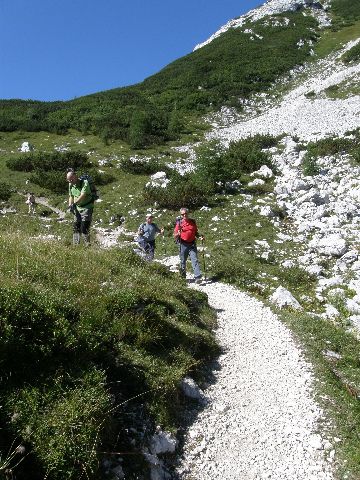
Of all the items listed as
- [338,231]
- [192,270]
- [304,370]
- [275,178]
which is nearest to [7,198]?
[192,270]

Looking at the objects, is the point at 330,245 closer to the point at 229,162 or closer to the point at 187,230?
the point at 187,230

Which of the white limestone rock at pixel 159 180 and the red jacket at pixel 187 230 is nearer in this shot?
the red jacket at pixel 187 230

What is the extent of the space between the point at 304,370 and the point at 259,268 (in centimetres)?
669

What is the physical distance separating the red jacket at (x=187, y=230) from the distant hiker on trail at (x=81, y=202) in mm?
3273

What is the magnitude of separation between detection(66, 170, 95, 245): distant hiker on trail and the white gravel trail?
5481mm

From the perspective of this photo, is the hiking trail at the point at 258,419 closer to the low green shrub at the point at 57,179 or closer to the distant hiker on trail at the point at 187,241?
the distant hiker on trail at the point at 187,241

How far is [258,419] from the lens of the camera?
721cm

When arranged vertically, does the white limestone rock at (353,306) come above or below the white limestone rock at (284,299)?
below

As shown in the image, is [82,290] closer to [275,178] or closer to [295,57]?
[275,178]

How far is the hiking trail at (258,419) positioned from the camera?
20.2 feet

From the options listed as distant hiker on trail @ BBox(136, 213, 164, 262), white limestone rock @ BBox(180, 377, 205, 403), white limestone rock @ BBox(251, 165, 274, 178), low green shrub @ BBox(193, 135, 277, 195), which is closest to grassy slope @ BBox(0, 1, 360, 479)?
white limestone rock @ BBox(180, 377, 205, 403)

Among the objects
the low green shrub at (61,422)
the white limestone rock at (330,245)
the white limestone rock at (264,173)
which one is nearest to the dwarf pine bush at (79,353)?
the low green shrub at (61,422)

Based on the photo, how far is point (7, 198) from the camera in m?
24.5

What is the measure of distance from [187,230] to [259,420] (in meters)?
8.07
